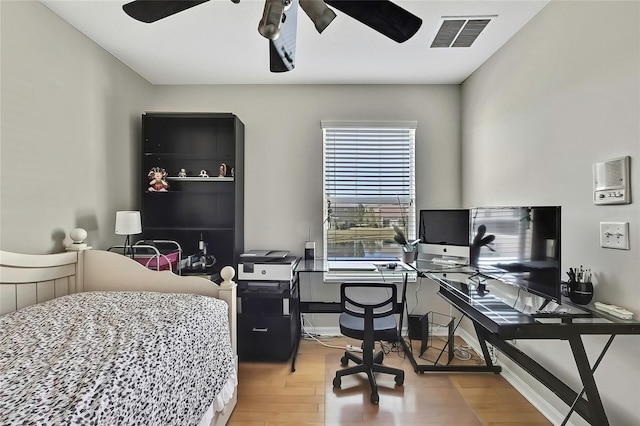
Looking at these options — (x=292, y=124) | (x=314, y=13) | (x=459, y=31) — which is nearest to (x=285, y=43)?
(x=314, y=13)

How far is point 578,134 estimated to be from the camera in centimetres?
170

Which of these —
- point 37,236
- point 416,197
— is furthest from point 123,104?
point 416,197

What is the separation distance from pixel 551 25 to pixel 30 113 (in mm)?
3235

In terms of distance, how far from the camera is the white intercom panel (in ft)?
4.62

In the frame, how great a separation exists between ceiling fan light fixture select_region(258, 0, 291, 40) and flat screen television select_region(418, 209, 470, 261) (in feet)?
6.83

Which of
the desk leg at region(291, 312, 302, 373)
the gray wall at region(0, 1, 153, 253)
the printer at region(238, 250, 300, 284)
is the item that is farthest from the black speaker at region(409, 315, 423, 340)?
the gray wall at region(0, 1, 153, 253)

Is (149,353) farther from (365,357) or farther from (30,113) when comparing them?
(30,113)

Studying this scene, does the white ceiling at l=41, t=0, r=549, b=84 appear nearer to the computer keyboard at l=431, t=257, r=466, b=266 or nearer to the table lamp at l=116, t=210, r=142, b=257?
the table lamp at l=116, t=210, r=142, b=257

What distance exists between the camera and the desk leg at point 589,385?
1.34 m

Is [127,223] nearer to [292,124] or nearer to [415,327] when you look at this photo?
[292,124]

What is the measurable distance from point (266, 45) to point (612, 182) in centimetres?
235

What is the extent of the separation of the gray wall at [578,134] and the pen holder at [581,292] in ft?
0.26

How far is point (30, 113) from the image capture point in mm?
1839

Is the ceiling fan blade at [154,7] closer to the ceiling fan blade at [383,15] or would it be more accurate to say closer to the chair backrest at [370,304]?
the ceiling fan blade at [383,15]
